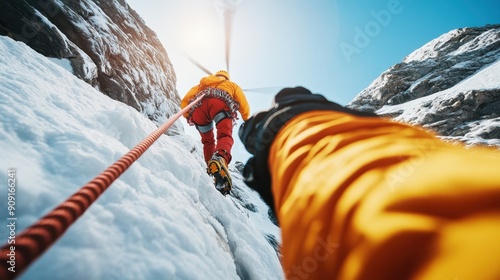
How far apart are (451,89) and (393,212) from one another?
54742 millimetres

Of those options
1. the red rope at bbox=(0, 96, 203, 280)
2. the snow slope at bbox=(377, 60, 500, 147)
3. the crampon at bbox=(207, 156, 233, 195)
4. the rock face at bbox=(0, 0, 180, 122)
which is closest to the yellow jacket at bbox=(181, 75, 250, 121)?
the crampon at bbox=(207, 156, 233, 195)

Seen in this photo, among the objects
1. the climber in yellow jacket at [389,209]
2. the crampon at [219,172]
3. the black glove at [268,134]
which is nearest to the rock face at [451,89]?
the crampon at [219,172]

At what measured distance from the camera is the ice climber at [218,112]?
4.32 m

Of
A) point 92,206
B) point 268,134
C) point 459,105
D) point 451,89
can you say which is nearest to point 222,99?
point 268,134

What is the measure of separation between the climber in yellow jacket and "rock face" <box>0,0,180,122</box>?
797 cm

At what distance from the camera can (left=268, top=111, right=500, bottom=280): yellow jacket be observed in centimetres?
42

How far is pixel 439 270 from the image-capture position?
41 cm

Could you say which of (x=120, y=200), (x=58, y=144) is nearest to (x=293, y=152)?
(x=120, y=200)

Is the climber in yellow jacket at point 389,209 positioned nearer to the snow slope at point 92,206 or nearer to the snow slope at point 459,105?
the snow slope at point 92,206

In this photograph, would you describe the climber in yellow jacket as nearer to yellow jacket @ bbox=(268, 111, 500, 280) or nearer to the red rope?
yellow jacket @ bbox=(268, 111, 500, 280)

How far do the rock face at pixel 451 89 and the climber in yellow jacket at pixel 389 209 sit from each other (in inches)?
1404

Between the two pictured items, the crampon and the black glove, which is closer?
the black glove

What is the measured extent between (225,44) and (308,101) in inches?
144

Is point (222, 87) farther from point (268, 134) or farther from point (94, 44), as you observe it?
point (94, 44)
